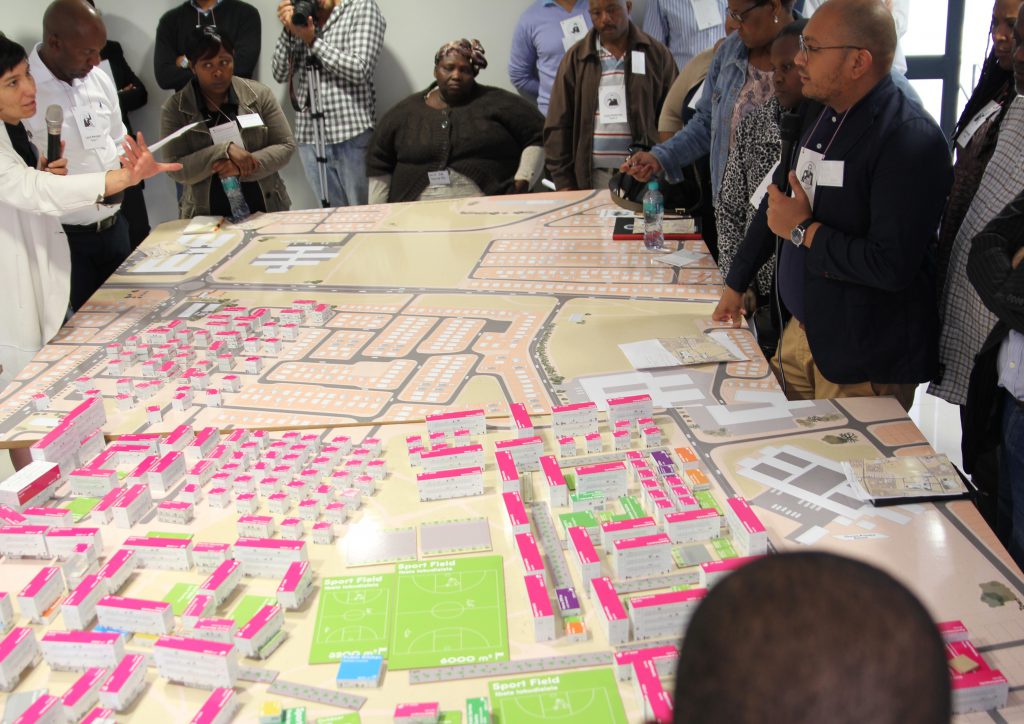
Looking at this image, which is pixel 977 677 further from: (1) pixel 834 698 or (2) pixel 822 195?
(2) pixel 822 195

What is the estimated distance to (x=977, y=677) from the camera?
141 cm

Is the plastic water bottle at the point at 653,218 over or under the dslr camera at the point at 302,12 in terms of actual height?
under

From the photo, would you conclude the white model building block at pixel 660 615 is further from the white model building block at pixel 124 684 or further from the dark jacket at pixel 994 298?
the dark jacket at pixel 994 298

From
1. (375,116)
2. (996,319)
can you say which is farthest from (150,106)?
(996,319)

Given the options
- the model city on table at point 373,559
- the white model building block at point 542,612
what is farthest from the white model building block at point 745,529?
the white model building block at point 542,612

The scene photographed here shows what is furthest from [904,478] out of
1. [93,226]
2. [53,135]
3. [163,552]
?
[93,226]

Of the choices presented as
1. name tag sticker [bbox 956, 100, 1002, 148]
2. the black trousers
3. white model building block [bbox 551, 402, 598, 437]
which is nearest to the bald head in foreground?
white model building block [bbox 551, 402, 598, 437]

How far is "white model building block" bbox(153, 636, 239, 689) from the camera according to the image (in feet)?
5.00

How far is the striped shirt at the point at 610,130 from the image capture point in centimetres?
466

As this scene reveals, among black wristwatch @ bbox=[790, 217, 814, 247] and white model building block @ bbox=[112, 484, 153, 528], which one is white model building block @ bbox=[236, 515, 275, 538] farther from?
black wristwatch @ bbox=[790, 217, 814, 247]

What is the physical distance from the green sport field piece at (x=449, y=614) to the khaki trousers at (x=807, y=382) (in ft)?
4.25

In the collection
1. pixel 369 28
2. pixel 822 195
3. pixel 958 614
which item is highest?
pixel 369 28

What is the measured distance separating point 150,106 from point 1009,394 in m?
6.28

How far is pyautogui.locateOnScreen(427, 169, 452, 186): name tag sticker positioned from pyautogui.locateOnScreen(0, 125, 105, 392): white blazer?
2.19 metres
